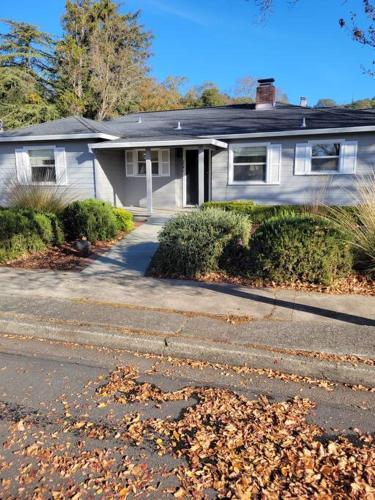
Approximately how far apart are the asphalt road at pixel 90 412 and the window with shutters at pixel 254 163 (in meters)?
11.4

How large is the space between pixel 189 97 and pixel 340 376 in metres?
41.6

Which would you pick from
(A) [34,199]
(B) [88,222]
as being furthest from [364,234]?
(A) [34,199]

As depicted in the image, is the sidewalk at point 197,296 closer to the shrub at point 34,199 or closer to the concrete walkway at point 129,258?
the concrete walkway at point 129,258

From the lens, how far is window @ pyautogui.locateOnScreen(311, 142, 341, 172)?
44.8ft

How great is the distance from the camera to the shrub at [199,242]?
7059 millimetres

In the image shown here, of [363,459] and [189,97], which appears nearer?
[363,459]

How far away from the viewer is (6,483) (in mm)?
2445

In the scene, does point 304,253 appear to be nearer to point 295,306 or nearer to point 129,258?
point 295,306

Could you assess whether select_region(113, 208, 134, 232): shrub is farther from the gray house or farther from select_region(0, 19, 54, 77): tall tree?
select_region(0, 19, 54, 77): tall tree

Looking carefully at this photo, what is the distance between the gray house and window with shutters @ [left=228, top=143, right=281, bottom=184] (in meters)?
0.04

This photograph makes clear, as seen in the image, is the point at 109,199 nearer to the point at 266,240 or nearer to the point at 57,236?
the point at 57,236

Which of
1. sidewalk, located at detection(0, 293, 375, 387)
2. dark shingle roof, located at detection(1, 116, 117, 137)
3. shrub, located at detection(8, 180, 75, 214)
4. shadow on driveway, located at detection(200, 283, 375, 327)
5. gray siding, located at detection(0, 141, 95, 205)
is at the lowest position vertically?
sidewalk, located at detection(0, 293, 375, 387)

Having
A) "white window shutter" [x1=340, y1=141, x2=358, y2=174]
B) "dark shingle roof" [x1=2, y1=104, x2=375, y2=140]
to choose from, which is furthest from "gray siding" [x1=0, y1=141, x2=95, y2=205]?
"white window shutter" [x1=340, y1=141, x2=358, y2=174]

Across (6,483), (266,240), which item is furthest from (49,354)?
(266,240)
